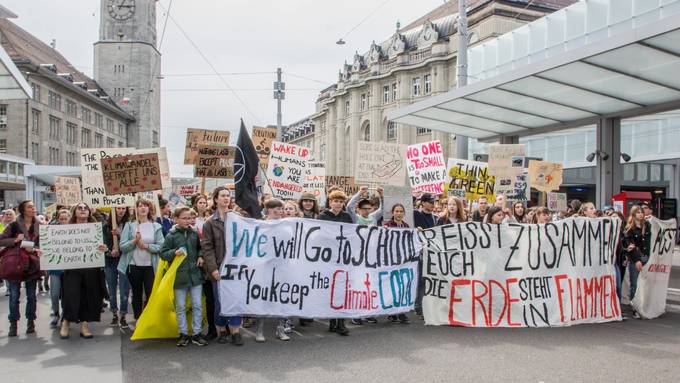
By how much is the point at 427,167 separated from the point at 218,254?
6.57 meters

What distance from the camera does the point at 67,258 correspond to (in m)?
7.24

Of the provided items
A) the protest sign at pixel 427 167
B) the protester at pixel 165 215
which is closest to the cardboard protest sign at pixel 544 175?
the protest sign at pixel 427 167

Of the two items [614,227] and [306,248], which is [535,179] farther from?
[306,248]

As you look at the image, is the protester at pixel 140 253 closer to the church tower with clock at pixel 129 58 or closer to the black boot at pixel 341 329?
the black boot at pixel 341 329

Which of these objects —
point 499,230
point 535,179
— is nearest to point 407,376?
point 499,230

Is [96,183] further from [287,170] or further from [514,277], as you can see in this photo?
[514,277]

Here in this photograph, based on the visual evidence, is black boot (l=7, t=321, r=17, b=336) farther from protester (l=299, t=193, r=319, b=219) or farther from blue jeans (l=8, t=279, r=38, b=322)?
protester (l=299, t=193, r=319, b=219)

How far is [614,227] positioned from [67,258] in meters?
7.08

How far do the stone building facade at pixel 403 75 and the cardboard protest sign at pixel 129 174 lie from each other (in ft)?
129

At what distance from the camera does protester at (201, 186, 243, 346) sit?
21.8ft

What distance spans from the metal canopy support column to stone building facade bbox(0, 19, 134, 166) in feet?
169

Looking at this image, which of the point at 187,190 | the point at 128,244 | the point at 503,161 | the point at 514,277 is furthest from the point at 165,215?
the point at 187,190

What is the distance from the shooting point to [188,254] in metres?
6.75

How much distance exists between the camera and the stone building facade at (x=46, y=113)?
5656 centimetres
